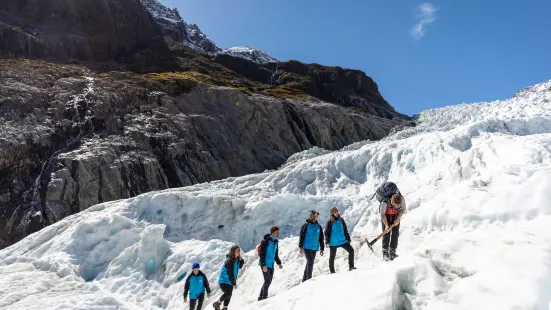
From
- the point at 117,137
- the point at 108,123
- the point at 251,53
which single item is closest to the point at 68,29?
the point at 108,123

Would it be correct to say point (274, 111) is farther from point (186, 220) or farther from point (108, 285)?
point (108, 285)

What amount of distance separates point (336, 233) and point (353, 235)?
4.38 metres

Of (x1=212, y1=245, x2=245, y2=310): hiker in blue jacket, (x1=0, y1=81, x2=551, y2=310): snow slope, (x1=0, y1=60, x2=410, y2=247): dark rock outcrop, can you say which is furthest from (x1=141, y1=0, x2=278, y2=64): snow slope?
(x1=212, y1=245, x2=245, y2=310): hiker in blue jacket

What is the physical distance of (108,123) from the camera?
1484 inches

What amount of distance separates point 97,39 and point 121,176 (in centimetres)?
4643

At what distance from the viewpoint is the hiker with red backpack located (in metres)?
8.67

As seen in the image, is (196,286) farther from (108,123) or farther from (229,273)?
(108,123)

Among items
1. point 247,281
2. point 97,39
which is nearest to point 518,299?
point 247,281

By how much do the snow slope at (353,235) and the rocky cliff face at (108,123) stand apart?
1116 centimetres

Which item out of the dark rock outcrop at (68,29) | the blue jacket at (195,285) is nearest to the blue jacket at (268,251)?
the blue jacket at (195,285)

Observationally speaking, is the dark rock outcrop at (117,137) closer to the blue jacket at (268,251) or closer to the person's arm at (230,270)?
the person's arm at (230,270)

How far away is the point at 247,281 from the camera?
1245 centimetres

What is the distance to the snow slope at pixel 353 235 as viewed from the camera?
5.55 meters

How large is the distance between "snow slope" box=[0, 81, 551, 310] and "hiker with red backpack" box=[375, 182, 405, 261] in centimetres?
68
